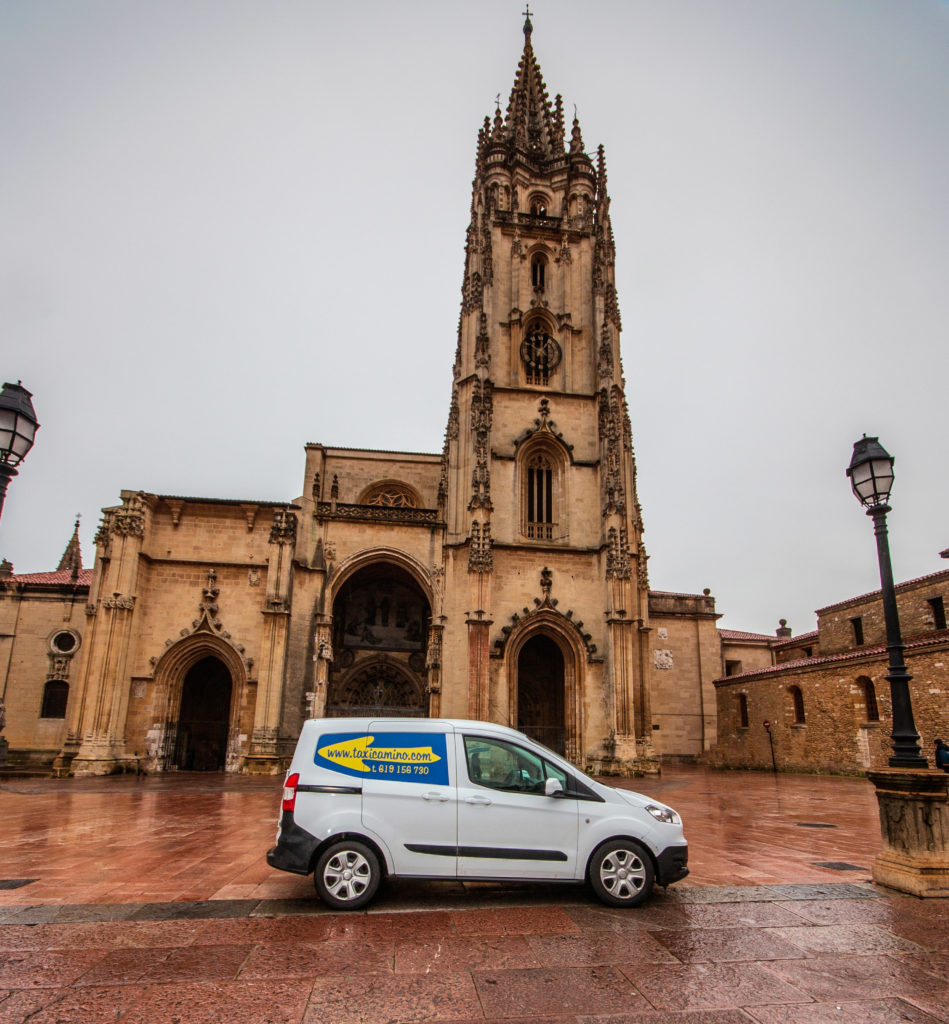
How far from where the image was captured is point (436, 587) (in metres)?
25.8

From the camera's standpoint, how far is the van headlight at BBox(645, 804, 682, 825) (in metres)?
6.55

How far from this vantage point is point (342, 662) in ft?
92.1

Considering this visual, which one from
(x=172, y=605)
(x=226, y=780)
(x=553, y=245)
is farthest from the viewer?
(x=553, y=245)

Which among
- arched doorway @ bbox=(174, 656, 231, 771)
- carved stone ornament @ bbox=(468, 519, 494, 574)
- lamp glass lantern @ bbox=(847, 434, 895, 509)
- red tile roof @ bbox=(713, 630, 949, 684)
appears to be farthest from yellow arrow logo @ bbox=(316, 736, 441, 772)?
arched doorway @ bbox=(174, 656, 231, 771)

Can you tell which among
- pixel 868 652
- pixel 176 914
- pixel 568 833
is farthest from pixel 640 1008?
pixel 868 652

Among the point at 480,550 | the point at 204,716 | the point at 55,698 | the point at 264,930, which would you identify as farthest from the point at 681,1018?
the point at 55,698

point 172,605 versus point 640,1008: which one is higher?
point 172,605

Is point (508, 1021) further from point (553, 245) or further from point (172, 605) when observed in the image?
point (553, 245)

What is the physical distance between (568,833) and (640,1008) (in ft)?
7.51

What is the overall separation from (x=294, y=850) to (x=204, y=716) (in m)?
23.4

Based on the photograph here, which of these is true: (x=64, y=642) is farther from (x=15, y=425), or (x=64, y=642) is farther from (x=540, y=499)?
(x=15, y=425)

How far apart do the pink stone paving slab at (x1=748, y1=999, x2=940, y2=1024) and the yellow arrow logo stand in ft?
10.7

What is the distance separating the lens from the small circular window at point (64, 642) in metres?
29.3

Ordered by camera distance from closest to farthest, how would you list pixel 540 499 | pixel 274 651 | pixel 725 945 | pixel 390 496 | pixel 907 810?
1. pixel 725 945
2. pixel 907 810
3. pixel 274 651
4. pixel 540 499
5. pixel 390 496
